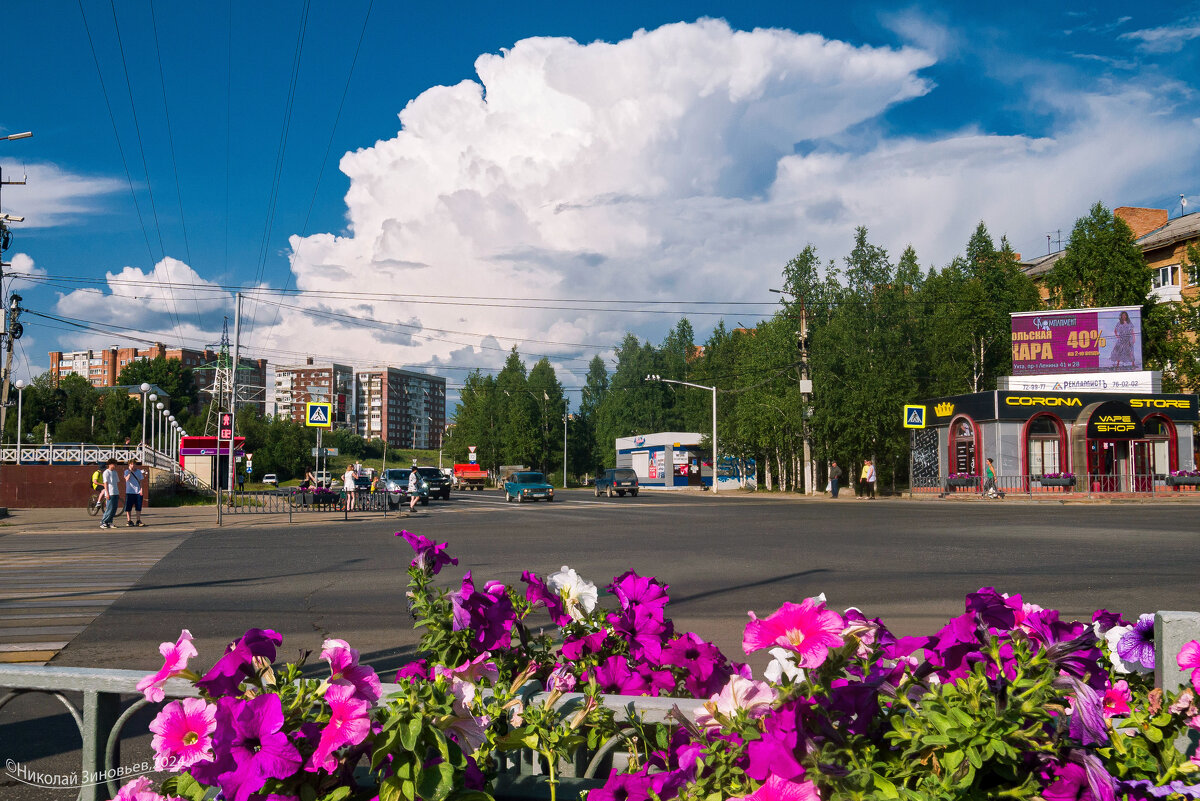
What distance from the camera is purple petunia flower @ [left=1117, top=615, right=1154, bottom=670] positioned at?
6.53 feet

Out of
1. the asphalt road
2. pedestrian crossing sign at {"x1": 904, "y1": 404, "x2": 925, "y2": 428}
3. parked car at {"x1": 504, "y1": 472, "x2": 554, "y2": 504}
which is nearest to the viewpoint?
the asphalt road

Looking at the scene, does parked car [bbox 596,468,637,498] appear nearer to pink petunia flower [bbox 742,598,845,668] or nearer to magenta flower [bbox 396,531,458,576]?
magenta flower [bbox 396,531,458,576]

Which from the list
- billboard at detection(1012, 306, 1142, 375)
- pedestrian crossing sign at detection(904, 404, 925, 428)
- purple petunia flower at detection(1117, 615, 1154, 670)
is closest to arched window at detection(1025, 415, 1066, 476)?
pedestrian crossing sign at detection(904, 404, 925, 428)

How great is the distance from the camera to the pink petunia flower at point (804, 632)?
145 centimetres

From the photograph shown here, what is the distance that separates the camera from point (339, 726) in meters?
1.43

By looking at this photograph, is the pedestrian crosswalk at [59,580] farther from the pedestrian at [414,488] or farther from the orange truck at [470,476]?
the orange truck at [470,476]

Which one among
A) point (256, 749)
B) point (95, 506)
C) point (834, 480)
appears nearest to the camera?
point (256, 749)

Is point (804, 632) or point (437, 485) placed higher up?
point (804, 632)

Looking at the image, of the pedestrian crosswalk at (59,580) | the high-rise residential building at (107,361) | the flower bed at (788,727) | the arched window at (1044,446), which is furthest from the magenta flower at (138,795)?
the high-rise residential building at (107,361)

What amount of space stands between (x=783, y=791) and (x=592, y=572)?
11.7 metres

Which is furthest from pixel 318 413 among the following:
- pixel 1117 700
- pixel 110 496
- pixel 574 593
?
pixel 1117 700

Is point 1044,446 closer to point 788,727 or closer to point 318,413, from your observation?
point 318,413

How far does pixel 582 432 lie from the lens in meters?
101

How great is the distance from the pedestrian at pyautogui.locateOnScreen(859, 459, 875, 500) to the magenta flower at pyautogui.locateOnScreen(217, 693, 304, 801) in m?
43.2
